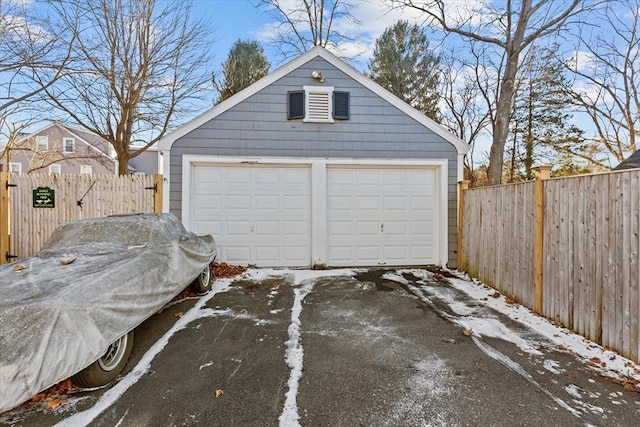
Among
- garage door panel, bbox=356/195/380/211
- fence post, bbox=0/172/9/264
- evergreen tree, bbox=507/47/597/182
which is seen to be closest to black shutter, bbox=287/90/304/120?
garage door panel, bbox=356/195/380/211

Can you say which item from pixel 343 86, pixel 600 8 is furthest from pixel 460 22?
pixel 343 86

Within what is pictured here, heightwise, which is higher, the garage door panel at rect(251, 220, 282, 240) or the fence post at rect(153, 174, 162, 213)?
the fence post at rect(153, 174, 162, 213)

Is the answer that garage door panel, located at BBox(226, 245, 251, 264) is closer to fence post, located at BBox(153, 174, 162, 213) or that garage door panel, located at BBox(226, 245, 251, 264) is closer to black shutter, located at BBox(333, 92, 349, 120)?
fence post, located at BBox(153, 174, 162, 213)

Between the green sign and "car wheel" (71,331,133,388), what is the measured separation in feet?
17.1

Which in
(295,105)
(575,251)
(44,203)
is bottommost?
(575,251)

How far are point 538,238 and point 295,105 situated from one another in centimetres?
540

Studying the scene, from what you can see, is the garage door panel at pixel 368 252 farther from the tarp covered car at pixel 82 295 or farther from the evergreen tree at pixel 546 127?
the evergreen tree at pixel 546 127

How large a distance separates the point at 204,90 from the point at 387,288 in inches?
399

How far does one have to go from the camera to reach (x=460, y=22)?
10414 mm

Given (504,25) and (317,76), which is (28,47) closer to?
(317,76)

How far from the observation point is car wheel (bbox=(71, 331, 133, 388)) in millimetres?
2609

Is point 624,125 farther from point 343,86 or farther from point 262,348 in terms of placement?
point 262,348

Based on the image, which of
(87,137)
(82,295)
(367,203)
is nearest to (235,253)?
(367,203)

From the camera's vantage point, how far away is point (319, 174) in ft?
24.1
